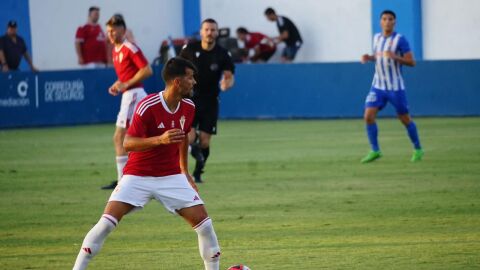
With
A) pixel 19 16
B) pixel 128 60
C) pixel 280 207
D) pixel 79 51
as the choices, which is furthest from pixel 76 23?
pixel 280 207

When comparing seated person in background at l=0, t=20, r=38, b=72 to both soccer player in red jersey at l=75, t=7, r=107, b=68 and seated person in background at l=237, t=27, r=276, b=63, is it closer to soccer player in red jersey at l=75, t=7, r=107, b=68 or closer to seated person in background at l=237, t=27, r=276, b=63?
soccer player in red jersey at l=75, t=7, r=107, b=68

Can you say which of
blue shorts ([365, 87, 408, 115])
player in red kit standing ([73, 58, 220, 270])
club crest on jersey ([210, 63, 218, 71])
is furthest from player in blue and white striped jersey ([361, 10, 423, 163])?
player in red kit standing ([73, 58, 220, 270])

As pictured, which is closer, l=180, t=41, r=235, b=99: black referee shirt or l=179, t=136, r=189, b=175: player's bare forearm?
l=179, t=136, r=189, b=175: player's bare forearm

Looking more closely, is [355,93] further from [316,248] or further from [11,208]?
[316,248]

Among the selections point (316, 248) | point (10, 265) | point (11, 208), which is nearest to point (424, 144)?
point (11, 208)

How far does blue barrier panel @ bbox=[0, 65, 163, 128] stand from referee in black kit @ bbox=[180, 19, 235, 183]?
35.5 feet

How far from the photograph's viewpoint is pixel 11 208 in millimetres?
13836

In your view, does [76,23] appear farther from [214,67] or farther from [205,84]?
[214,67]

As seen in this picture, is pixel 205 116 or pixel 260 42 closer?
pixel 205 116

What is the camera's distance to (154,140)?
8570 mm

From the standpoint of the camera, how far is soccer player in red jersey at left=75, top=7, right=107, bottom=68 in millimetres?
31969

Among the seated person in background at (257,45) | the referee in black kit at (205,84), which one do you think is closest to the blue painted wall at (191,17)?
the seated person in background at (257,45)

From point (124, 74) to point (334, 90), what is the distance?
41.8 feet

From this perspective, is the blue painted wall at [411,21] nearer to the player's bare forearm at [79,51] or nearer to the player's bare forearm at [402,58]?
the player's bare forearm at [79,51]
